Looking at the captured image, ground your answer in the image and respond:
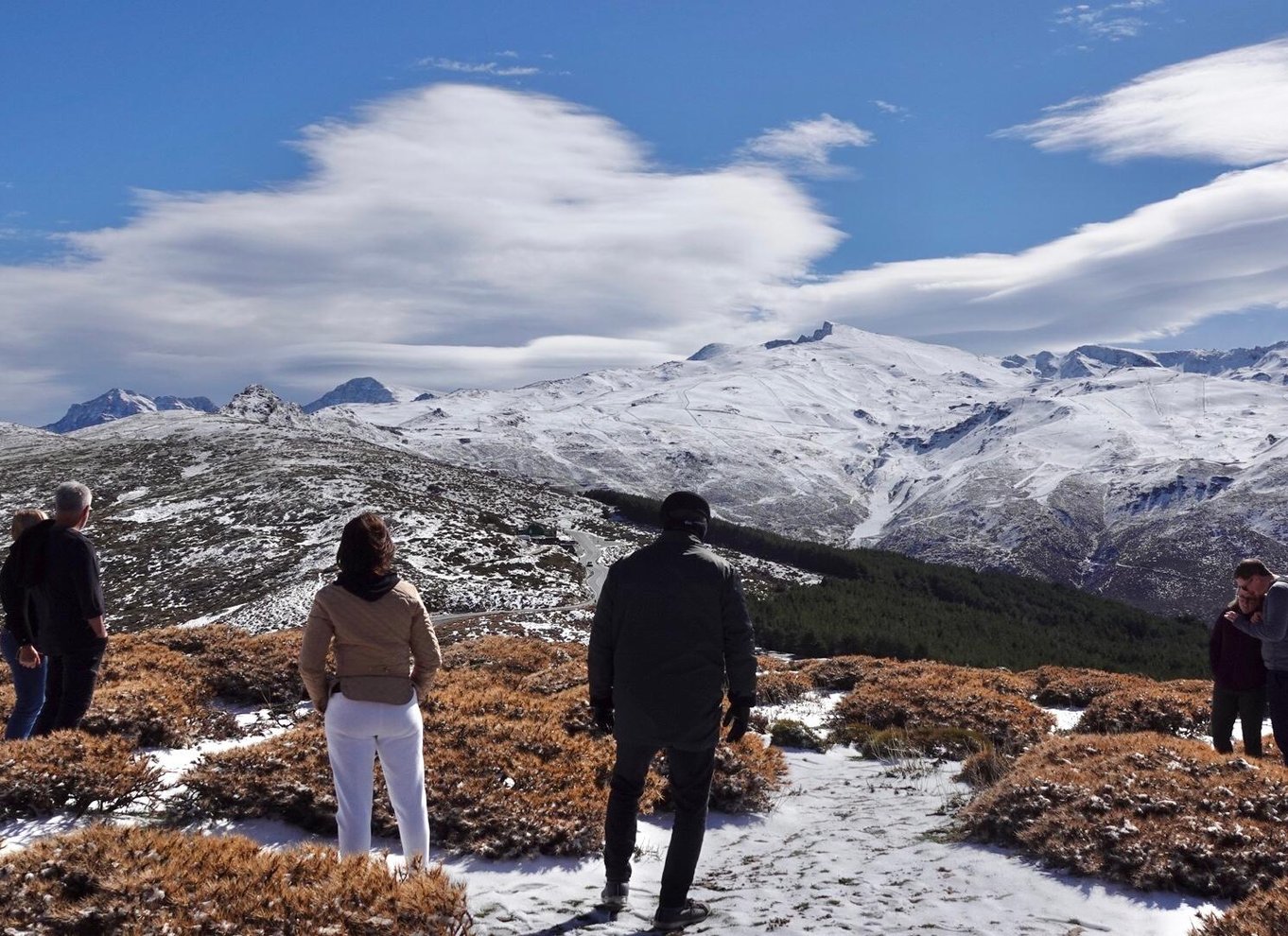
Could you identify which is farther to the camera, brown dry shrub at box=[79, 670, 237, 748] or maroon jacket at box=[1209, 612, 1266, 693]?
maroon jacket at box=[1209, 612, 1266, 693]

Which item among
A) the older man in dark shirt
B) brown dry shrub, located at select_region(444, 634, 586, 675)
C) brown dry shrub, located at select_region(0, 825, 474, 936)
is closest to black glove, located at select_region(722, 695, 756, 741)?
brown dry shrub, located at select_region(0, 825, 474, 936)

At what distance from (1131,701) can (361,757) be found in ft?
48.6

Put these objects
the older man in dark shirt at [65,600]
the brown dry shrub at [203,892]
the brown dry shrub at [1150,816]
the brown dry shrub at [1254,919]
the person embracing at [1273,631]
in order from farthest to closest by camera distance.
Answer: the person embracing at [1273,631]
the older man in dark shirt at [65,600]
the brown dry shrub at [1150,816]
the brown dry shrub at [1254,919]
the brown dry shrub at [203,892]

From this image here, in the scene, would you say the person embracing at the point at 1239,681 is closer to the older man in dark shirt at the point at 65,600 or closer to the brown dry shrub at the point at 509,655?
the brown dry shrub at the point at 509,655

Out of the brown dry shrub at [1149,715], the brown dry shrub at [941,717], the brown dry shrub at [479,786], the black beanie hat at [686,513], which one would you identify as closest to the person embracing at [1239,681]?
the brown dry shrub at [941,717]

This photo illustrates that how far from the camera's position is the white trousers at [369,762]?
20.9ft

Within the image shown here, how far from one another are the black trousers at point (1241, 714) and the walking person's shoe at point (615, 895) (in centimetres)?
855

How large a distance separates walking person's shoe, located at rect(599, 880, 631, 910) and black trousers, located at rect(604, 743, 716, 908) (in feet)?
0.17

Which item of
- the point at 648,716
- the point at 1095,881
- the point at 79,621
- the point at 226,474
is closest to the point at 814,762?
the point at 1095,881

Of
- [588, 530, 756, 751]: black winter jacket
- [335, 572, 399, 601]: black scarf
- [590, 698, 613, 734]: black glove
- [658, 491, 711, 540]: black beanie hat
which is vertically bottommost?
[590, 698, 613, 734]: black glove

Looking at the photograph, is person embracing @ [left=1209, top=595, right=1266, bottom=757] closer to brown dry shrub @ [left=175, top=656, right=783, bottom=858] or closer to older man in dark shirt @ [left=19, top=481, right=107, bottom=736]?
brown dry shrub @ [left=175, top=656, right=783, bottom=858]

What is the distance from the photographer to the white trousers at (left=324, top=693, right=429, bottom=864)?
6.37 metres

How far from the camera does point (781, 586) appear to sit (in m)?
107

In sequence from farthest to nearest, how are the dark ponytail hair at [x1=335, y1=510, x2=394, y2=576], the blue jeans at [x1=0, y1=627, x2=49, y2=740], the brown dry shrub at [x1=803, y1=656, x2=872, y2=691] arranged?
1. the brown dry shrub at [x1=803, y1=656, x2=872, y2=691]
2. the blue jeans at [x1=0, y1=627, x2=49, y2=740]
3. the dark ponytail hair at [x1=335, y1=510, x2=394, y2=576]
